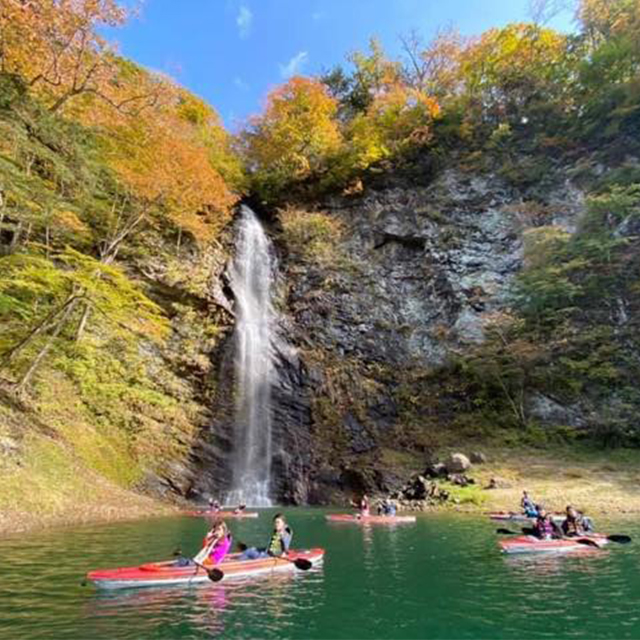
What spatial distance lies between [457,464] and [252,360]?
44.6ft

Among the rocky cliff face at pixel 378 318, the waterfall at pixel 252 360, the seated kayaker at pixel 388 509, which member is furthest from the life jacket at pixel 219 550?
the waterfall at pixel 252 360

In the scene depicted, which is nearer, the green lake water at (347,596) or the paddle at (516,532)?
the green lake water at (347,596)

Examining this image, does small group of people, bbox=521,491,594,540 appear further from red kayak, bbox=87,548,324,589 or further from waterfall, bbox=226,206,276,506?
waterfall, bbox=226,206,276,506

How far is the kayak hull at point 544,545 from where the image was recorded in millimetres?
15594

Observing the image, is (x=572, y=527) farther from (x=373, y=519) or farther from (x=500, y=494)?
(x=500, y=494)

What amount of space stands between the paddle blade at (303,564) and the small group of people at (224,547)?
624 millimetres

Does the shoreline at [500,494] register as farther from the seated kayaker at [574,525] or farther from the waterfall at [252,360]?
the seated kayaker at [574,525]

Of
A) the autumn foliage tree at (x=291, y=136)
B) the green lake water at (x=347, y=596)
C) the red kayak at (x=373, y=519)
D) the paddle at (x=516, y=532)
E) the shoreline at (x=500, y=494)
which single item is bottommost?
the green lake water at (x=347, y=596)

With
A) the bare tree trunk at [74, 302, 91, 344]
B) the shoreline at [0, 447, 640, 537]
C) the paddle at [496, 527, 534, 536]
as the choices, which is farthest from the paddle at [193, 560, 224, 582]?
the bare tree trunk at [74, 302, 91, 344]

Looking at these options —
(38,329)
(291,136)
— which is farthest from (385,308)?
(38,329)

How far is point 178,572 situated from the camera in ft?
39.4

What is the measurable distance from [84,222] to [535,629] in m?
27.5

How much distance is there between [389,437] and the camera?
33.6m

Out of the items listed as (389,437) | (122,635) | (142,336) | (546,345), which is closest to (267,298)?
(142,336)
